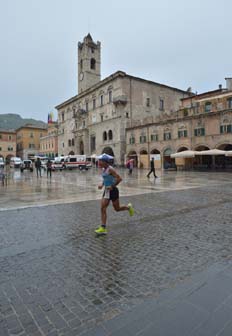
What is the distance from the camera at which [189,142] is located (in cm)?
3362

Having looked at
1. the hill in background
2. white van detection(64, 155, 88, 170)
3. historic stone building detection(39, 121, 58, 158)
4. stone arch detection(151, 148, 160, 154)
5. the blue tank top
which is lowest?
the blue tank top

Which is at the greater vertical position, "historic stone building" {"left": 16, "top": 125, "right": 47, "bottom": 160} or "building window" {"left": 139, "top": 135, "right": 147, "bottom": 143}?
"historic stone building" {"left": 16, "top": 125, "right": 47, "bottom": 160}

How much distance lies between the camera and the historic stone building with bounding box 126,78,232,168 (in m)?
30.2

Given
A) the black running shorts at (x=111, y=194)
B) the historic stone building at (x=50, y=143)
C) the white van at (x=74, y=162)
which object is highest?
the historic stone building at (x=50, y=143)

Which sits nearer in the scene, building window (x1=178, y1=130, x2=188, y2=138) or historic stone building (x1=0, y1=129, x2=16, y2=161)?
building window (x1=178, y1=130, x2=188, y2=138)

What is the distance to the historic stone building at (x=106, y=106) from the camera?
43.6 metres

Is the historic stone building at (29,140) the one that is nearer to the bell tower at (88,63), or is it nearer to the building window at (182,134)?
the bell tower at (88,63)

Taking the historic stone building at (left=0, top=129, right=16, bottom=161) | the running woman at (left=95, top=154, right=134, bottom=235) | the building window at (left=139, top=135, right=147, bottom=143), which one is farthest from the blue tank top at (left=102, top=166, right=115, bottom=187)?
the historic stone building at (left=0, top=129, right=16, bottom=161)

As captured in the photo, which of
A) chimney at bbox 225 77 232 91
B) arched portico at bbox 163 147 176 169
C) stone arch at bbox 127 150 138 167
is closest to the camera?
arched portico at bbox 163 147 176 169

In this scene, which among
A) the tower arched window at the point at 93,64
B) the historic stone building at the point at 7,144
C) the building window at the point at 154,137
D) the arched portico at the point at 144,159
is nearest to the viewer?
the building window at the point at 154,137

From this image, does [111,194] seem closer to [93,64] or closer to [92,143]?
[92,143]

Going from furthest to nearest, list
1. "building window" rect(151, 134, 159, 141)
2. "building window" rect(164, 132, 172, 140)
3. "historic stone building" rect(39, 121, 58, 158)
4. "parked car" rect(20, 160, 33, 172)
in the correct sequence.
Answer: "historic stone building" rect(39, 121, 58, 158), "building window" rect(151, 134, 159, 141), "building window" rect(164, 132, 172, 140), "parked car" rect(20, 160, 33, 172)

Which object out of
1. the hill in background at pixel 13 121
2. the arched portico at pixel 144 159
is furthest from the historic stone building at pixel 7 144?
the arched portico at pixel 144 159

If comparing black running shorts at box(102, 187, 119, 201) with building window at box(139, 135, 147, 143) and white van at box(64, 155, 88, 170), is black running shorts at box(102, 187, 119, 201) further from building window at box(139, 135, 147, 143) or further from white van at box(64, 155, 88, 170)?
building window at box(139, 135, 147, 143)
